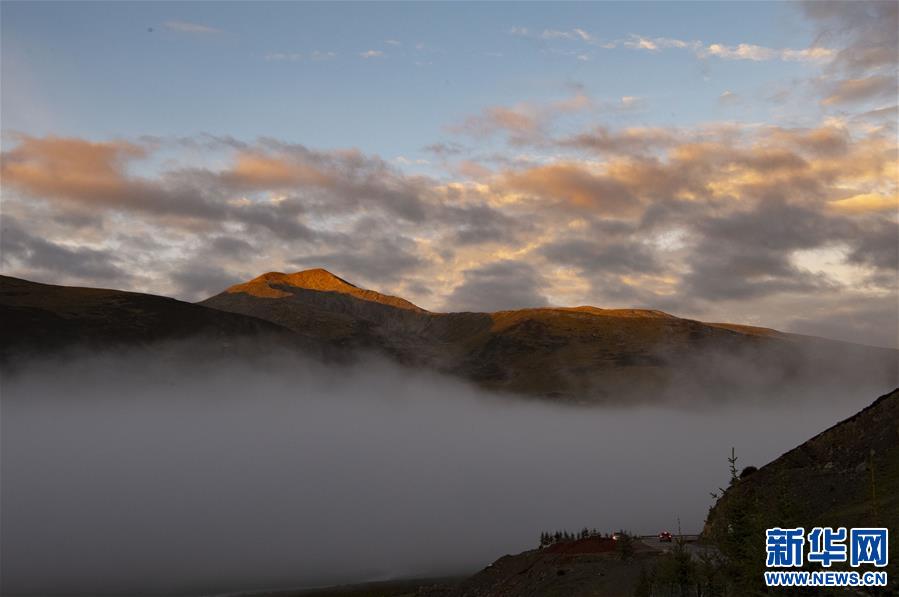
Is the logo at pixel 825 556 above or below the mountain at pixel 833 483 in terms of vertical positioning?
below

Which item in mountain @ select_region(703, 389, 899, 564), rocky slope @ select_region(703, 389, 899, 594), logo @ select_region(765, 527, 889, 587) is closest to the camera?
logo @ select_region(765, 527, 889, 587)

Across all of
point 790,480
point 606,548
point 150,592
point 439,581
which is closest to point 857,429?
point 790,480

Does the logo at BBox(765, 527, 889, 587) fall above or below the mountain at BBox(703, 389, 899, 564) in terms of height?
below

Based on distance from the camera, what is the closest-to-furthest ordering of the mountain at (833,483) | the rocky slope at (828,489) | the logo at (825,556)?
the logo at (825,556) < the rocky slope at (828,489) < the mountain at (833,483)

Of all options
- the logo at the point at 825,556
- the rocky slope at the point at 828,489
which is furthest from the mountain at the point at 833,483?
the logo at the point at 825,556

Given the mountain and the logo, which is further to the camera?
the mountain

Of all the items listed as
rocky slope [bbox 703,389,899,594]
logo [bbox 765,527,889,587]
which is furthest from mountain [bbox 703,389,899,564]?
logo [bbox 765,527,889,587]

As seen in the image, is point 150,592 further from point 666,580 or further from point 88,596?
point 666,580

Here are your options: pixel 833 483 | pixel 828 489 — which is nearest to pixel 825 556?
pixel 828 489

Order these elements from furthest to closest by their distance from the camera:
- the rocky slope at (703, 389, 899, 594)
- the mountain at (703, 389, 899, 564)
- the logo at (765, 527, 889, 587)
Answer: the mountain at (703, 389, 899, 564) < the rocky slope at (703, 389, 899, 594) < the logo at (765, 527, 889, 587)

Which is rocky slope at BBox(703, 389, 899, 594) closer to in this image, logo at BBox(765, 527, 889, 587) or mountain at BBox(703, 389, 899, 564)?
mountain at BBox(703, 389, 899, 564)

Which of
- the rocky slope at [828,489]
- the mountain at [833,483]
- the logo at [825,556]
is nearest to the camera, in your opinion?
the logo at [825,556]

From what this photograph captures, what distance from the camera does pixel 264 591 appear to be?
175 m

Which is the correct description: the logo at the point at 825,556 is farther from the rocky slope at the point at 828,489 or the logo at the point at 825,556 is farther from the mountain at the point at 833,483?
the mountain at the point at 833,483
